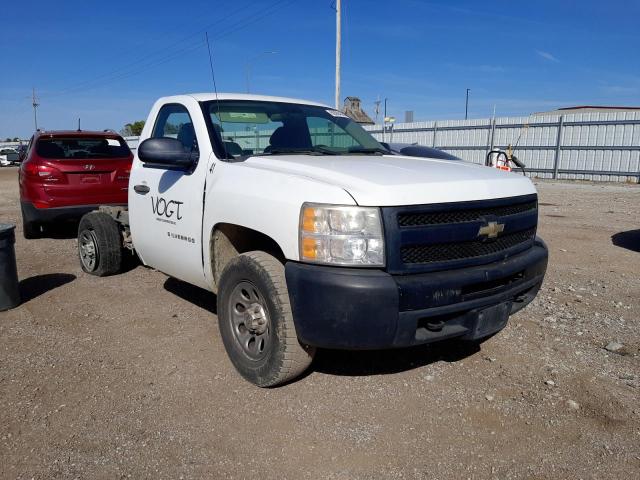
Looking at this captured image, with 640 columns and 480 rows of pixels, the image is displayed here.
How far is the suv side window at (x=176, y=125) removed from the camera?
423 cm

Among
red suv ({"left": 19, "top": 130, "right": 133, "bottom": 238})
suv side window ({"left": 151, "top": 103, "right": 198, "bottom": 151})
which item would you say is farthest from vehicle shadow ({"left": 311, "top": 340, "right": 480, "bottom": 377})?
red suv ({"left": 19, "top": 130, "right": 133, "bottom": 238})

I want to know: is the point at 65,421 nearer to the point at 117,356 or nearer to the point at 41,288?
the point at 117,356

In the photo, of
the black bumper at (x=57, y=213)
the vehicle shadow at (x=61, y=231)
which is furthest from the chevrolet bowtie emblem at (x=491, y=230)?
the vehicle shadow at (x=61, y=231)

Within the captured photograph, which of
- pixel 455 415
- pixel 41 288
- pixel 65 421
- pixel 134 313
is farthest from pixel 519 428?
pixel 41 288

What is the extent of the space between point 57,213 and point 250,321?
552 cm

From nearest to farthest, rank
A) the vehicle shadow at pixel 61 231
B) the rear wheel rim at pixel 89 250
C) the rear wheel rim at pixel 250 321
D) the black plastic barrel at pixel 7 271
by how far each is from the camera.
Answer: the rear wheel rim at pixel 250 321, the black plastic barrel at pixel 7 271, the rear wheel rim at pixel 89 250, the vehicle shadow at pixel 61 231

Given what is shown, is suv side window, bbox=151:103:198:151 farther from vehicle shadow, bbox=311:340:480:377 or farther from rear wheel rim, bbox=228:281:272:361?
vehicle shadow, bbox=311:340:480:377

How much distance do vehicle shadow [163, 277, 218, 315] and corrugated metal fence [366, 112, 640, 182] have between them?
1859 cm

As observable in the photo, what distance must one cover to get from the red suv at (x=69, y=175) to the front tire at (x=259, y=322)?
5038 mm

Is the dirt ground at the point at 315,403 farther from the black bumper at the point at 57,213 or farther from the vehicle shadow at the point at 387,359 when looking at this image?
the black bumper at the point at 57,213

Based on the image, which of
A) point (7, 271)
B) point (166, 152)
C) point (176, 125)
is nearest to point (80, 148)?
point (7, 271)

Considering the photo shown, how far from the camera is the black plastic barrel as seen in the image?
15.5 ft

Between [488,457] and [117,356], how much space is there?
103 inches

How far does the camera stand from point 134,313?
483 centimetres
